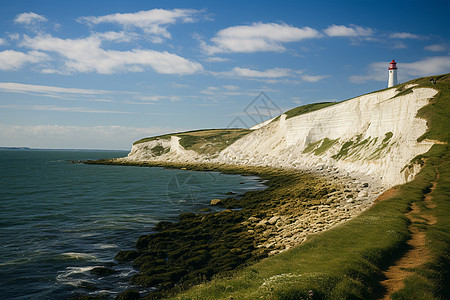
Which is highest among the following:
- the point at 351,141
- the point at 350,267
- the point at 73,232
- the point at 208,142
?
the point at 208,142

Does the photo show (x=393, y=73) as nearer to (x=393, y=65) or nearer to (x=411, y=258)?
(x=393, y=65)

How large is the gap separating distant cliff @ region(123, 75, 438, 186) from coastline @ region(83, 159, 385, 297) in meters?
12.2

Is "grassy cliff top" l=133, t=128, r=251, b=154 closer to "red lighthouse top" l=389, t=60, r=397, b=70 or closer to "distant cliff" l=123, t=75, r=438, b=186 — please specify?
"distant cliff" l=123, t=75, r=438, b=186

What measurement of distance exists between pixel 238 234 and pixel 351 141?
62847mm

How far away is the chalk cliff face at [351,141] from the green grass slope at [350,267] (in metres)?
23.6

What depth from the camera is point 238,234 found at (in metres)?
28.1

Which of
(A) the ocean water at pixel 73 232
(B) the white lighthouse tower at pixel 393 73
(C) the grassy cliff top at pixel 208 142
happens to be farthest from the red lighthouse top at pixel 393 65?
(A) the ocean water at pixel 73 232

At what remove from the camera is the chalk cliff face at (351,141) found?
50.9 meters

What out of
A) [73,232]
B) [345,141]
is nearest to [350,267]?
[73,232]

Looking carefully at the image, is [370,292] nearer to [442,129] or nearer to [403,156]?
[403,156]

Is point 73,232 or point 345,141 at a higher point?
point 345,141

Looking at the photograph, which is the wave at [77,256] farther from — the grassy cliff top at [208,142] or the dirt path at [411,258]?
the grassy cliff top at [208,142]

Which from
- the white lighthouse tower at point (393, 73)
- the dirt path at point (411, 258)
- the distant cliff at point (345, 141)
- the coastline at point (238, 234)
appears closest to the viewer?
the dirt path at point (411, 258)

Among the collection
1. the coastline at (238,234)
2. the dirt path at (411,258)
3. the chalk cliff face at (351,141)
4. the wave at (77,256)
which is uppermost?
the chalk cliff face at (351,141)
